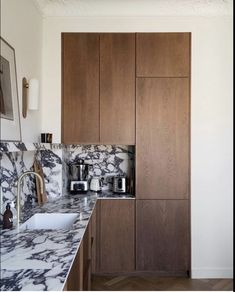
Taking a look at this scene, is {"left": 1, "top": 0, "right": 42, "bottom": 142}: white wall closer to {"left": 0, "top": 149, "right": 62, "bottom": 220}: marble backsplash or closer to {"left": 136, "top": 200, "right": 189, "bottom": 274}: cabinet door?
{"left": 0, "top": 149, "right": 62, "bottom": 220}: marble backsplash

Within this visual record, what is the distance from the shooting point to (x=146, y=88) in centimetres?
312

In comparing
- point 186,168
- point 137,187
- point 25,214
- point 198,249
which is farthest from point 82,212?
point 198,249

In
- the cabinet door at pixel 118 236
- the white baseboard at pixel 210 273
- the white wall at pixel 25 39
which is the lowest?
the white baseboard at pixel 210 273

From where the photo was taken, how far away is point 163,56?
3.12m

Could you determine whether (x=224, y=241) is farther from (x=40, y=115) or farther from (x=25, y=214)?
(x=40, y=115)

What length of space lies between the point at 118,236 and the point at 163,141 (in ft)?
3.65

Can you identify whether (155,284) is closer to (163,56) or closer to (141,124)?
(141,124)

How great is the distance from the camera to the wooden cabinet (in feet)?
10.3

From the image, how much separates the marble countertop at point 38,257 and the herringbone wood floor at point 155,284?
3.70 feet

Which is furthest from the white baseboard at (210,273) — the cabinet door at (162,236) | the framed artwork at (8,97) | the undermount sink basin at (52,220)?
the framed artwork at (8,97)

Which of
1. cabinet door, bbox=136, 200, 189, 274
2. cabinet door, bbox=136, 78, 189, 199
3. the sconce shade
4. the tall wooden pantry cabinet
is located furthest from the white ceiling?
cabinet door, bbox=136, 200, 189, 274

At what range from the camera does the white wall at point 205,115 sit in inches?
123

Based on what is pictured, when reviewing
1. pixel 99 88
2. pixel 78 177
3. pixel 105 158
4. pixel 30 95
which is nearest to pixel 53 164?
pixel 78 177

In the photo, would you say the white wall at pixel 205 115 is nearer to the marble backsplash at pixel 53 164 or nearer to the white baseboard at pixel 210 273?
the white baseboard at pixel 210 273
